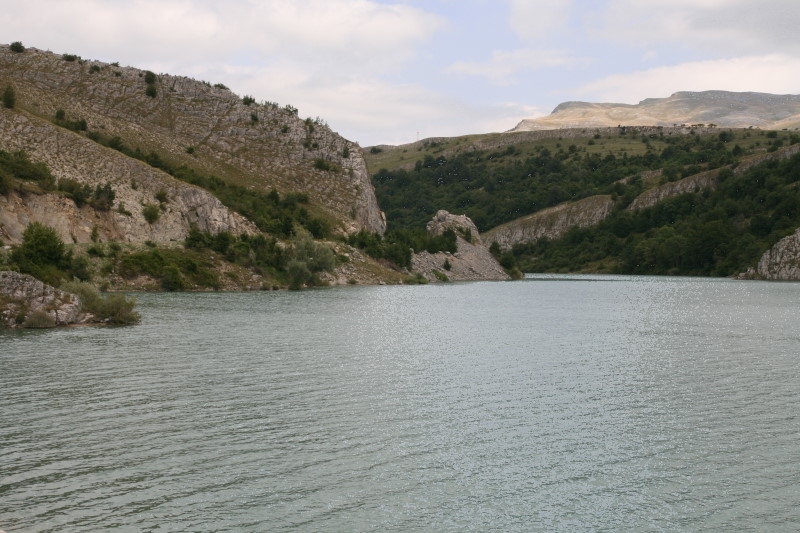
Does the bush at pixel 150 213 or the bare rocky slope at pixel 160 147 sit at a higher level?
the bare rocky slope at pixel 160 147

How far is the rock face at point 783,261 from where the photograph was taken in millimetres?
143750

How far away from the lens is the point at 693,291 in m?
110

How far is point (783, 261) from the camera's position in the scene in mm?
145500

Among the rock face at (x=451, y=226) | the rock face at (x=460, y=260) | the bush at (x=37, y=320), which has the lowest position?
the bush at (x=37, y=320)

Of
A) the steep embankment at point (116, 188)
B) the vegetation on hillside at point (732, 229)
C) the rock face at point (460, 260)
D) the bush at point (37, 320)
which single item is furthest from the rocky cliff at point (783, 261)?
the bush at point (37, 320)

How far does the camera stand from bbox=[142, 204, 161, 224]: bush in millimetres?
101062

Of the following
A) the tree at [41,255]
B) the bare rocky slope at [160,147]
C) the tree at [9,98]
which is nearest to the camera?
the tree at [41,255]

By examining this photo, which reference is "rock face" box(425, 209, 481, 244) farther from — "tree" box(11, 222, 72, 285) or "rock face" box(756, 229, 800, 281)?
"tree" box(11, 222, 72, 285)

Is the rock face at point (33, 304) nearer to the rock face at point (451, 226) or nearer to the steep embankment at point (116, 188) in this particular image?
the steep embankment at point (116, 188)

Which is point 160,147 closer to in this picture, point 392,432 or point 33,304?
point 33,304

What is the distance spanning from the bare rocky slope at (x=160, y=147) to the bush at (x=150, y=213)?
666 millimetres

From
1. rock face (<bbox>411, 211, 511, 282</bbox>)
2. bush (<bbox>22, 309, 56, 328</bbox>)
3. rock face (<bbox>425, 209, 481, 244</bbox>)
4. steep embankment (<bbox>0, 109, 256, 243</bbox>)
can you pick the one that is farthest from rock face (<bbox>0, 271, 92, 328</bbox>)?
rock face (<bbox>425, 209, 481, 244</bbox>)

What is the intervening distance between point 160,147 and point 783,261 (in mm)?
113788

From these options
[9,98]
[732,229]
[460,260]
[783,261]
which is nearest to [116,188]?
[9,98]
